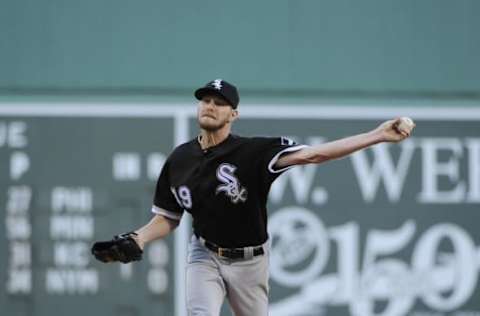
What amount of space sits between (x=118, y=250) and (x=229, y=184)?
0.52 metres

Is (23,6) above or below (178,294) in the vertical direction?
above

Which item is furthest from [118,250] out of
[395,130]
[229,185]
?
[395,130]

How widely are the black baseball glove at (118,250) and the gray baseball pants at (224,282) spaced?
258mm

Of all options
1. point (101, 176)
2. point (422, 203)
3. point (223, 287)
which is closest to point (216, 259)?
point (223, 287)

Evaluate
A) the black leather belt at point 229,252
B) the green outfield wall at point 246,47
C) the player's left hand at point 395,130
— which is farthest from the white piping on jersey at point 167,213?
the green outfield wall at point 246,47

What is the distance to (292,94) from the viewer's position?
717 cm

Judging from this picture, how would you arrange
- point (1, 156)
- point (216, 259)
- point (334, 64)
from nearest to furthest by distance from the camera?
point (216, 259), point (1, 156), point (334, 64)

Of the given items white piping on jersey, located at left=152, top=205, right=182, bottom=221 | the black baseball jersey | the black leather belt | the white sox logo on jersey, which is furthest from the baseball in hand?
white piping on jersey, located at left=152, top=205, right=182, bottom=221

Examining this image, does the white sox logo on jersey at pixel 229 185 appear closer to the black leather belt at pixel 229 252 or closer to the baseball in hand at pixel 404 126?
the black leather belt at pixel 229 252

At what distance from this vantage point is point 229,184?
4859mm

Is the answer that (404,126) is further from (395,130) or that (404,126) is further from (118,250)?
(118,250)

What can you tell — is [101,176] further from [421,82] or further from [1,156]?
[421,82]

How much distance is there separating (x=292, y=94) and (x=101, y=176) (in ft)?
4.08

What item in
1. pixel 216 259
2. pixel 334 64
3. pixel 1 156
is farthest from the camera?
pixel 334 64
